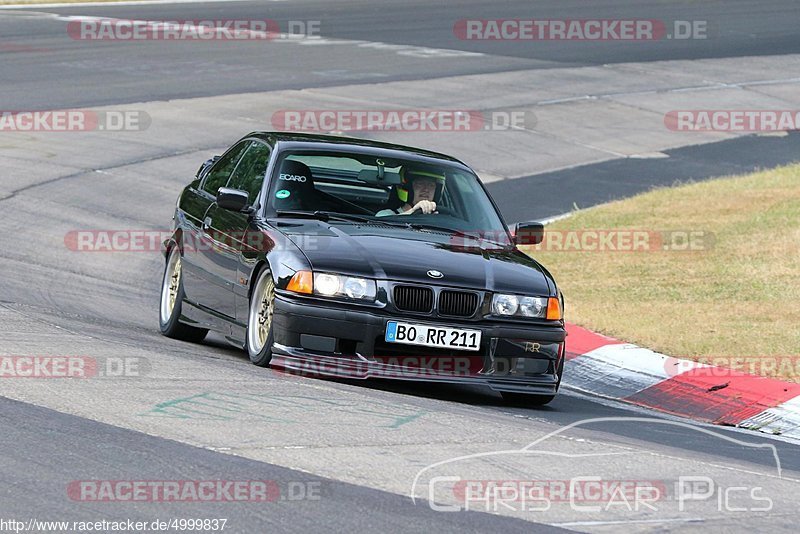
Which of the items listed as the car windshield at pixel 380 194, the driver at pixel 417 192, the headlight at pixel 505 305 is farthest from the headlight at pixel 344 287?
the driver at pixel 417 192

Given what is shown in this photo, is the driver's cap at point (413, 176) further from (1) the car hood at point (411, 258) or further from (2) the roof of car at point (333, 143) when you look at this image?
(1) the car hood at point (411, 258)

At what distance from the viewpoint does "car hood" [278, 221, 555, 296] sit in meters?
8.48

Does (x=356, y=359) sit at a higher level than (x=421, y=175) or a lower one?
lower

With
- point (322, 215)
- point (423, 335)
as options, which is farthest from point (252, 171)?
point (423, 335)

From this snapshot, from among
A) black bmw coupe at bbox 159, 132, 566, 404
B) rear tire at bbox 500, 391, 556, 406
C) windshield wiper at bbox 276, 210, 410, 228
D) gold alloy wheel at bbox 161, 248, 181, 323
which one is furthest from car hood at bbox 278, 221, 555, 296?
gold alloy wheel at bbox 161, 248, 181, 323

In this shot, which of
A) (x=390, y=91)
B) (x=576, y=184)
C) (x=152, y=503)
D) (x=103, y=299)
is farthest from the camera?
(x=390, y=91)

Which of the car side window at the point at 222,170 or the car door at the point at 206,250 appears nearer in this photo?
the car door at the point at 206,250

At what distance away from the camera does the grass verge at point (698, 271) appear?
10.9m

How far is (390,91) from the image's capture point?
1016 inches

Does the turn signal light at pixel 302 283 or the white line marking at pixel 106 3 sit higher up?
the white line marking at pixel 106 3

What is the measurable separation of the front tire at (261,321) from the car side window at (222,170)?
172 centimetres

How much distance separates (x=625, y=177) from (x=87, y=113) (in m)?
7.98

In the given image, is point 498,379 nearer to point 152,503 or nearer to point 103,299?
point 152,503

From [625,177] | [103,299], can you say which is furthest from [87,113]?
[103,299]
